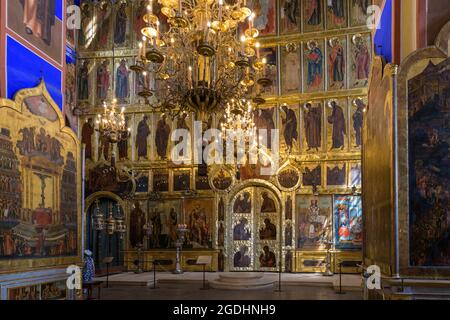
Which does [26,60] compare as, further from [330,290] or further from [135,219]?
[135,219]

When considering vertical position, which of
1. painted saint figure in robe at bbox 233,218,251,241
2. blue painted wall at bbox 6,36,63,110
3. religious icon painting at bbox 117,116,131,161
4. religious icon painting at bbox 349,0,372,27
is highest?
religious icon painting at bbox 349,0,372,27

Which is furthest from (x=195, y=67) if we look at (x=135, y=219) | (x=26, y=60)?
(x=135, y=219)

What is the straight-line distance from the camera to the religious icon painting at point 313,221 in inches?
763

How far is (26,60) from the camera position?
344 inches

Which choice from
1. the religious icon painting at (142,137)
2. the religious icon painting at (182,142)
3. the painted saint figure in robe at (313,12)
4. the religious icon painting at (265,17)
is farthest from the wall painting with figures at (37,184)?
the painted saint figure in robe at (313,12)

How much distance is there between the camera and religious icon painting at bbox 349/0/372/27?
65.3 ft

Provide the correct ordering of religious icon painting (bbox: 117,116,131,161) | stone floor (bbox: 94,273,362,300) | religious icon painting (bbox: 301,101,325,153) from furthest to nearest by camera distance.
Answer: religious icon painting (bbox: 117,116,131,161) < religious icon painting (bbox: 301,101,325,153) < stone floor (bbox: 94,273,362,300)

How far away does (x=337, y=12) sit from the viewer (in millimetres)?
20281

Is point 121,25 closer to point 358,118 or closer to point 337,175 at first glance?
point 358,118

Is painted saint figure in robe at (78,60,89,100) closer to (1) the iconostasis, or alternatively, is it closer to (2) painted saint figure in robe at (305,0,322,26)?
(1) the iconostasis

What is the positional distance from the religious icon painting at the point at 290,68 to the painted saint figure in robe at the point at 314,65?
0.39 metres

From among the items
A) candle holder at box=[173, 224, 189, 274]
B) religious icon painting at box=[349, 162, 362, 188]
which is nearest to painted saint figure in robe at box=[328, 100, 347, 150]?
religious icon painting at box=[349, 162, 362, 188]

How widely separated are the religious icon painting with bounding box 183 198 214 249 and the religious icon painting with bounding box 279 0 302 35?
7.45 meters

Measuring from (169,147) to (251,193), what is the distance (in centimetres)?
380
